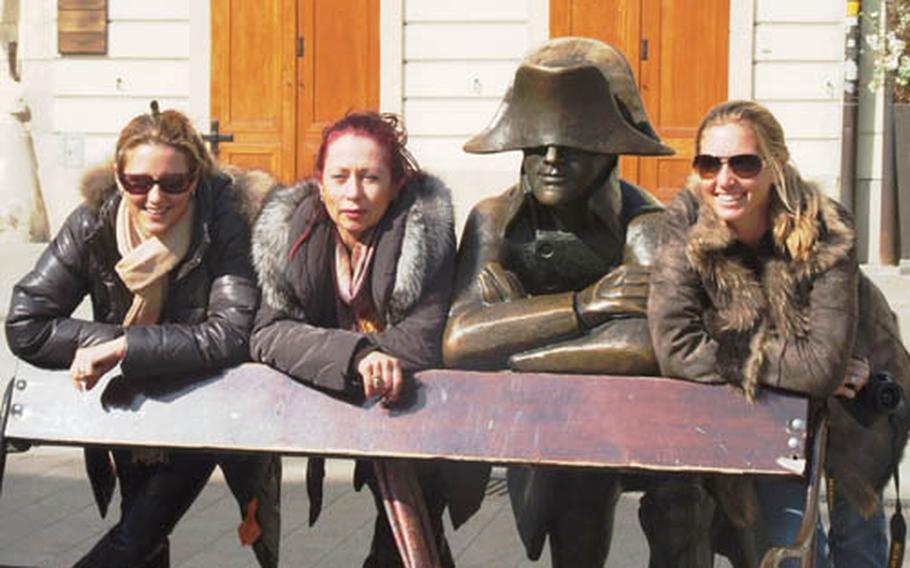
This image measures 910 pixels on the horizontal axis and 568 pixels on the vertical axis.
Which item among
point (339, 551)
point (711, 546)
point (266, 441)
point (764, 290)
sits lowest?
point (339, 551)

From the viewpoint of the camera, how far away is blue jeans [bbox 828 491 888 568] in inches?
178

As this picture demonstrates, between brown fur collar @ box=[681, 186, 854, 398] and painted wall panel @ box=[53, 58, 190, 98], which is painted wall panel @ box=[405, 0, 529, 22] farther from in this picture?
brown fur collar @ box=[681, 186, 854, 398]

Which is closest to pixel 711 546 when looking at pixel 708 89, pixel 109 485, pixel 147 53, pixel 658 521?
pixel 658 521

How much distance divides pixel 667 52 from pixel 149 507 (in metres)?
10.3

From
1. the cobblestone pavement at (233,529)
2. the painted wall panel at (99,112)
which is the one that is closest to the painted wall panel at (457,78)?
the painted wall panel at (99,112)

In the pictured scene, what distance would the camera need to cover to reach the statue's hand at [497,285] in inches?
176

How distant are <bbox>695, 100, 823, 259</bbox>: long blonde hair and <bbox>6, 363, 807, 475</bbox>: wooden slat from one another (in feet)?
1.22

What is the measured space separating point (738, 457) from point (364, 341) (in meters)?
0.93

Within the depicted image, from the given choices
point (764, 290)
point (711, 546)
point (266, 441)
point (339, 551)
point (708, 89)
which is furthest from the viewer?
point (708, 89)

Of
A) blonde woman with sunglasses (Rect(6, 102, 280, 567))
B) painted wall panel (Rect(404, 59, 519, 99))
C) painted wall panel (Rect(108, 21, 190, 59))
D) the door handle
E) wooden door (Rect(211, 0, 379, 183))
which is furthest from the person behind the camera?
painted wall panel (Rect(108, 21, 190, 59))

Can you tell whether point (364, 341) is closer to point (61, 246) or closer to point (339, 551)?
point (61, 246)

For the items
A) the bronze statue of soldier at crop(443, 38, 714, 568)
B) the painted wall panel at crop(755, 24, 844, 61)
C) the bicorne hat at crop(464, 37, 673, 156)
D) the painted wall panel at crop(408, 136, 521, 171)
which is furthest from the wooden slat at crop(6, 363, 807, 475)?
the painted wall panel at crop(755, 24, 844, 61)

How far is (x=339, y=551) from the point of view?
Result: 20.9 ft

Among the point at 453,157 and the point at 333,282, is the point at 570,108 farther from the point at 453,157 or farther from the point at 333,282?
the point at 453,157
